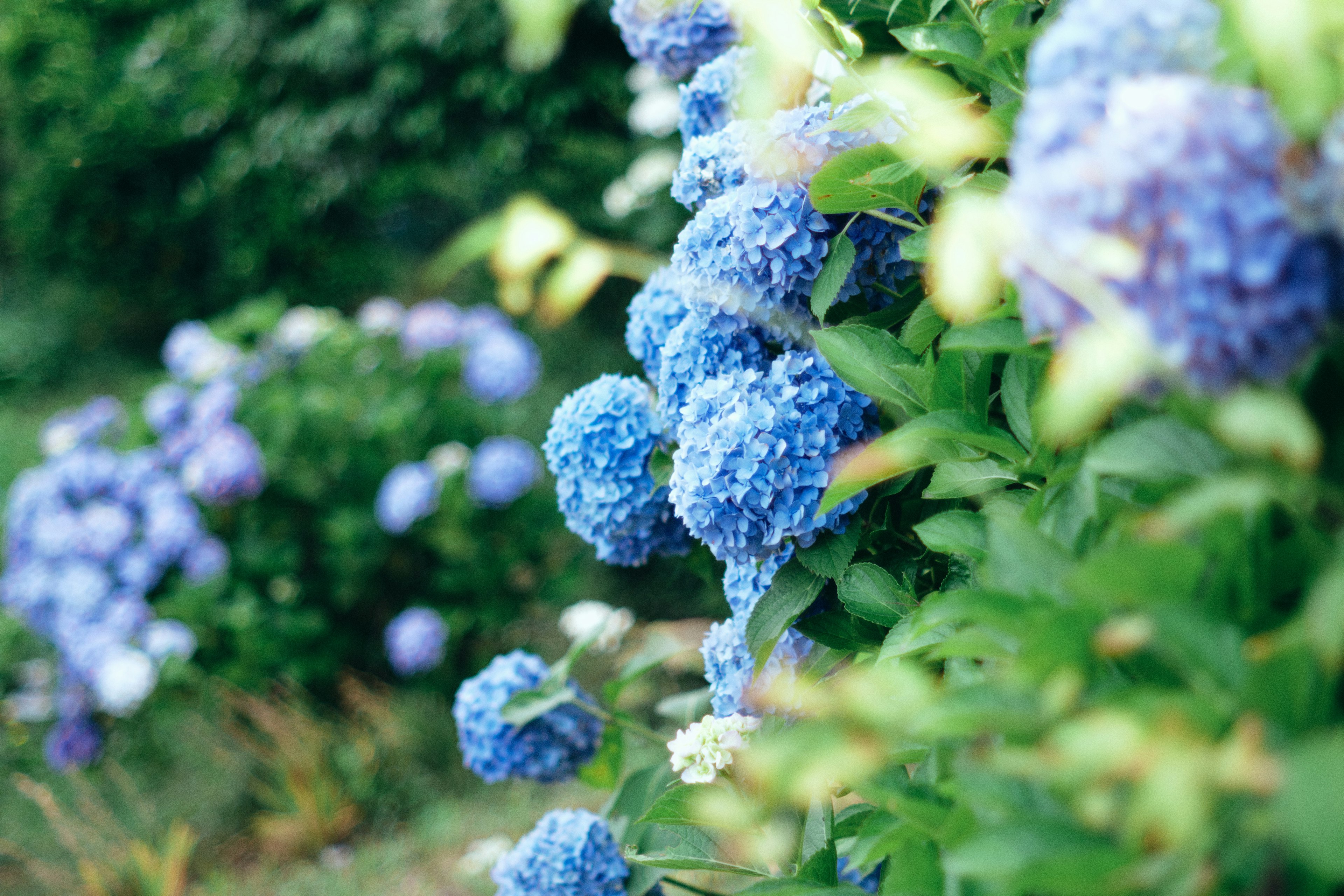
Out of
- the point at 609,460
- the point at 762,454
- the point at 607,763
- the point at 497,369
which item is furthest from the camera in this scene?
the point at 497,369

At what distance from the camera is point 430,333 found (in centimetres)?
351

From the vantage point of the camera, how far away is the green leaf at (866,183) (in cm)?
82

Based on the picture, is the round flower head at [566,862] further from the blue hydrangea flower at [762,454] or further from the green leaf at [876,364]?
the green leaf at [876,364]

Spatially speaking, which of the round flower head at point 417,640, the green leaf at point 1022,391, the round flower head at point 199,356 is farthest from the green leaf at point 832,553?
the round flower head at point 199,356

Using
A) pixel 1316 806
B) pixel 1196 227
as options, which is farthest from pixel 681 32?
pixel 1316 806

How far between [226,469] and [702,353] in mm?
2422

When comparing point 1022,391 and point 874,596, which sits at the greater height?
point 1022,391

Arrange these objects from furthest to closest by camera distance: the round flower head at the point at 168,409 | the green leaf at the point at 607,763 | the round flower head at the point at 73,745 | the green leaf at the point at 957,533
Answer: the round flower head at the point at 168,409 → the round flower head at the point at 73,745 → the green leaf at the point at 607,763 → the green leaf at the point at 957,533

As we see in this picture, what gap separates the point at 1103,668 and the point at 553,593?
8.91 feet

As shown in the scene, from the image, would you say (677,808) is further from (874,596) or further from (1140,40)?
(1140,40)

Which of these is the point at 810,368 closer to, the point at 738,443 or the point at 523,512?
the point at 738,443

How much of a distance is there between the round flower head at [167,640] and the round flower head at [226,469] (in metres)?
0.41

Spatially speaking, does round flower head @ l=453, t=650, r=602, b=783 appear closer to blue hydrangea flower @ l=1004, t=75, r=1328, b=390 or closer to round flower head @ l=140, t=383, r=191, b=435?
blue hydrangea flower @ l=1004, t=75, r=1328, b=390

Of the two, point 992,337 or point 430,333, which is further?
point 430,333
